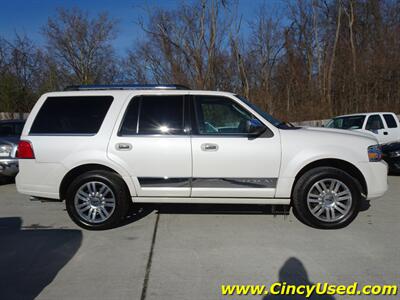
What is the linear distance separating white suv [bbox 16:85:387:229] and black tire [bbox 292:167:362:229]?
0.01 metres

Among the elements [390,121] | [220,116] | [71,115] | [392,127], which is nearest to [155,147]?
[220,116]

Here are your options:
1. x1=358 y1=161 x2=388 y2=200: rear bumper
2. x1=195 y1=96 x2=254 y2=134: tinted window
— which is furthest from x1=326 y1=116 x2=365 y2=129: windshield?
x1=195 y1=96 x2=254 y2=134: tinted window

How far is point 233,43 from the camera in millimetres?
22938

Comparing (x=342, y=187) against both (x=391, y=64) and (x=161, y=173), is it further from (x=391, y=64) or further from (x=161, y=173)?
(x=391, y=64)

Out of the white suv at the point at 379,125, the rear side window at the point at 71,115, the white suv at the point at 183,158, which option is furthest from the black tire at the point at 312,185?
the white suv at the point at 379,125

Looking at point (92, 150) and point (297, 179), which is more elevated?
point (92, 150)

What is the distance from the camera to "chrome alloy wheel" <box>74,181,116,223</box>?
431 cm

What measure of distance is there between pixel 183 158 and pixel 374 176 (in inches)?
103

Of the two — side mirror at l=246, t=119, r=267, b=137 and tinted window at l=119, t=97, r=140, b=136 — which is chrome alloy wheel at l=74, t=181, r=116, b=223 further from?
side mirror at l=246, t=119, r=267, b=137

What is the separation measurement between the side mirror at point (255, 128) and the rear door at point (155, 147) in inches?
33.2

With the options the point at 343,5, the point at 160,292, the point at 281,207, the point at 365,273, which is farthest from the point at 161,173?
the point at 343,5

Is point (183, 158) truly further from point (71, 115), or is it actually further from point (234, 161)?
point (71, 115)

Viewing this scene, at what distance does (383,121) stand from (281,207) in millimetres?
7341

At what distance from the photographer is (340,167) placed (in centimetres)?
434
